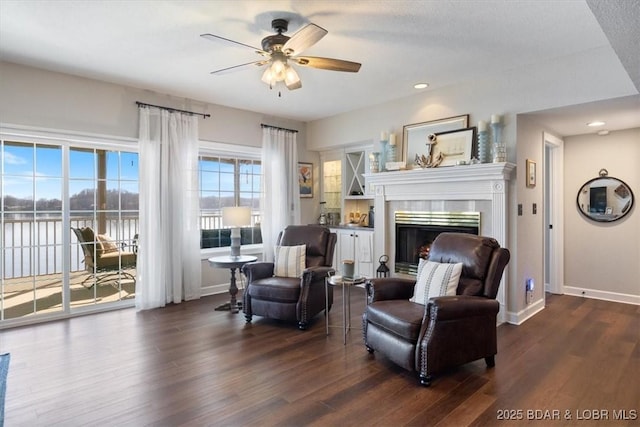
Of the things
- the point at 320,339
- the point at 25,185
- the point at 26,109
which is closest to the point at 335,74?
the point at 320,339

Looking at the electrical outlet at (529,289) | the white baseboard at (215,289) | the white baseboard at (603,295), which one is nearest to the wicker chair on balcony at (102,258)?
the white baseboard at (215,289)

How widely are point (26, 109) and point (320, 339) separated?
12.8ft

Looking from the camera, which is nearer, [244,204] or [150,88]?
[150,88]

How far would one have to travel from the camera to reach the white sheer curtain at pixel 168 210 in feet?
14.6

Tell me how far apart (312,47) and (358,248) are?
314cm

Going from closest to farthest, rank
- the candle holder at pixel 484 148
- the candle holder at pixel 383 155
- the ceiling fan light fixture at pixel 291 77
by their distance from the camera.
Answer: the ceiling fan light fixture at pixel 291 77 → the candle holder at pixel 484 148 → the candle holder at pixel 383 155

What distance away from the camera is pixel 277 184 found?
19.0 feet

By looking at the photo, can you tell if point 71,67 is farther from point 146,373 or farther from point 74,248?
point 146,373

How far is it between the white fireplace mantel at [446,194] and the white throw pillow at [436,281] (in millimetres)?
1297

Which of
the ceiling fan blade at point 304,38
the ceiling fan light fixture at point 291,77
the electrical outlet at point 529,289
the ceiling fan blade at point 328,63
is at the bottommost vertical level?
the electrical outlet at point 529,289

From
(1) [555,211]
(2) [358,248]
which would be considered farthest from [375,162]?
(1) [555,211]

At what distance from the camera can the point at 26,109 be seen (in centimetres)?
374

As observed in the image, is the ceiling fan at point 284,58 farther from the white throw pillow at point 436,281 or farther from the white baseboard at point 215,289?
the white baseboard at point 215,289

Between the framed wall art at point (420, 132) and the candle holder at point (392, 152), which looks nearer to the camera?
the framed wall art at point (420, 132)
